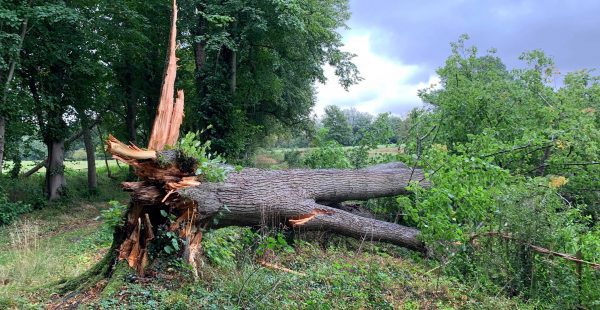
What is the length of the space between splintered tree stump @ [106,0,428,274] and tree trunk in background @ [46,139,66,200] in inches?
466

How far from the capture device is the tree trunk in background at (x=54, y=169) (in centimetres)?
1631

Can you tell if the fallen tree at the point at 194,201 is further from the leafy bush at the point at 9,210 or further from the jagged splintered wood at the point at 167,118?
the leafy bush at the point at 9,210

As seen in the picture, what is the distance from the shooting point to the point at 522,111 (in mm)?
10805

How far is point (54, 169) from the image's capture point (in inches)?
645

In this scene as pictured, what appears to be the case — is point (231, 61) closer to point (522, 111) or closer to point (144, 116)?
point (144, 116)

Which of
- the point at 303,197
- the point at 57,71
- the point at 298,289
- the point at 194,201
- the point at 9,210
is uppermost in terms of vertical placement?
the point at 57,71

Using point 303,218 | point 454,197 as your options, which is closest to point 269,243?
point 303,218

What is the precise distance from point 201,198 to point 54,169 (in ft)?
44.7

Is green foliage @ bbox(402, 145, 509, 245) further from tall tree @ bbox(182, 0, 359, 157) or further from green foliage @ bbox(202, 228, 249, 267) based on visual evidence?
tall tree @ bbox(182, 0, 359, 157)

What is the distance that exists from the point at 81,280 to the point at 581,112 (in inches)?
405

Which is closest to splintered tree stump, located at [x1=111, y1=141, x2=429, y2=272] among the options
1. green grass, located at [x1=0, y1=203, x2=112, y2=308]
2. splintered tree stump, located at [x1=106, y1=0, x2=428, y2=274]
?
splintered tree stump, located at [x1=106, y1=0, x2=428, y2=274]

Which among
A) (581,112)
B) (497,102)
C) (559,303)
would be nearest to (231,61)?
(497,102)

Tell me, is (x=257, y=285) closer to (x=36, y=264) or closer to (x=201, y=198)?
(x=201, y=198)

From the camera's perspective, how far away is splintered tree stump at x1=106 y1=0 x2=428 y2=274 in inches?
205
